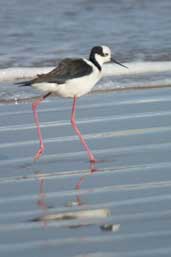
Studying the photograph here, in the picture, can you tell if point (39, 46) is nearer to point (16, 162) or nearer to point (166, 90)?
point (166, 90)

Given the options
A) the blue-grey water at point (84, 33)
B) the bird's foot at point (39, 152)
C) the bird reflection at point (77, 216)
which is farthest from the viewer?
the blue-grey water at point (84, 33)

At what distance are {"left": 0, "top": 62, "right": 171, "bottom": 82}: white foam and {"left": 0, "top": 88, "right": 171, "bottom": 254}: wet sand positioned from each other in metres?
1.71

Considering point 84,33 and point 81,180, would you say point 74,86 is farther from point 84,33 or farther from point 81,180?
point 84,33

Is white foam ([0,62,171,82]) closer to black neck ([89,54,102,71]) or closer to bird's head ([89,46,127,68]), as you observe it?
bird's head ([89,46,127,68])

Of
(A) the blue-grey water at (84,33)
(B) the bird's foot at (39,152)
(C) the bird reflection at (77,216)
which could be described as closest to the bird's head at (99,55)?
(B) the bird's foot at (39,152)

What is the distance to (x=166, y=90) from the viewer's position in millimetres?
10570

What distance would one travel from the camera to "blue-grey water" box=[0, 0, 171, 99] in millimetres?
12727

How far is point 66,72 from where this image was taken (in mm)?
8672

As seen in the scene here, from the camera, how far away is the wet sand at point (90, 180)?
5.91m

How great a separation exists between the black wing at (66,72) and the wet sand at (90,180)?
49 centimetres

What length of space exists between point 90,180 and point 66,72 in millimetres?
1556

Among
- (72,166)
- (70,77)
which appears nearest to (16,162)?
(72,166)

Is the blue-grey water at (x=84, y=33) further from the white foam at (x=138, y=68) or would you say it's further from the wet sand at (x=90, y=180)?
the wet sand at (x=90, y=180)

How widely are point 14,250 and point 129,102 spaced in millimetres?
4402
